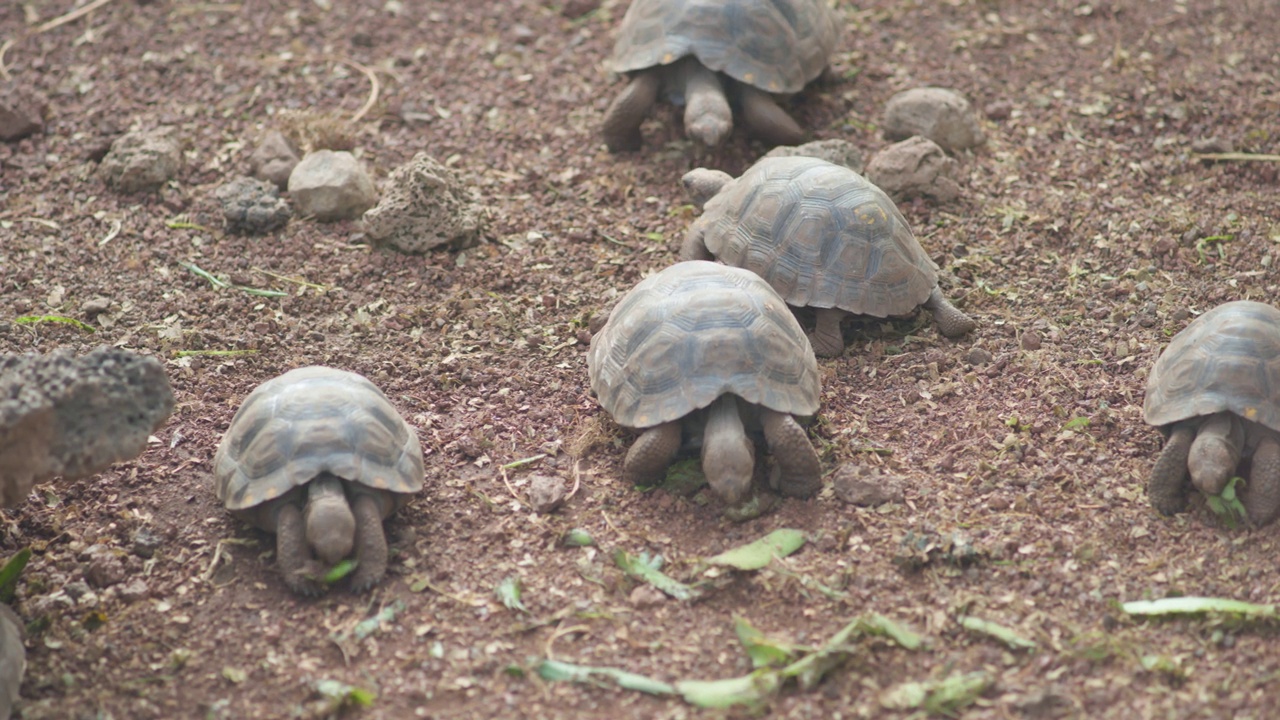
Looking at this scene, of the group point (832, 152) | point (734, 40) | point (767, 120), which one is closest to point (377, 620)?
point (832, 152)

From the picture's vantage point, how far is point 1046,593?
3.93 m

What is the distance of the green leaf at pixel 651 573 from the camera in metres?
3.99

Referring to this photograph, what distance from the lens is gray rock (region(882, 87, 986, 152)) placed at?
6.73 m

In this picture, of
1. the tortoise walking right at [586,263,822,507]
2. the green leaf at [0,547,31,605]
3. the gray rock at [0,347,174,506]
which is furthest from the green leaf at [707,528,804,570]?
the green leaf at [0,547,31,605]

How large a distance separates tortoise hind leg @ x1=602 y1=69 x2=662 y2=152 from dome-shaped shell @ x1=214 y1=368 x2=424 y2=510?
299 centimetres

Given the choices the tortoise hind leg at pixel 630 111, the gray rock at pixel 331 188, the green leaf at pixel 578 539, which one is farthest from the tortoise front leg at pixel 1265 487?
the gray rock at pixel 331 188

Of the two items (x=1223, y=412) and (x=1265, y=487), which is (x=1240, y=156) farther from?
(x=1265, y=487)

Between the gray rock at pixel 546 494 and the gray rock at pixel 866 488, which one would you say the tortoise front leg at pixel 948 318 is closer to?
the gray rock at pixel 866 488

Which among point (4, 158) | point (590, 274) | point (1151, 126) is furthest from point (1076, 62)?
point (4, 158)

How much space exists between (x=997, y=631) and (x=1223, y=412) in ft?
4.07

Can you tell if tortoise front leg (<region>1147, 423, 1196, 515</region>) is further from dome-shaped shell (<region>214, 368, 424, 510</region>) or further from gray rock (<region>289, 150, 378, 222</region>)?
gray rock (<region>289, 150, 378, 222</region>)

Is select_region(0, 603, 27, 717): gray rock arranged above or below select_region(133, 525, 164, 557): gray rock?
above

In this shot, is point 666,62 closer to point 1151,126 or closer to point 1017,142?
point 1017,142

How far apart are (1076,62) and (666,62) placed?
9.01ft
